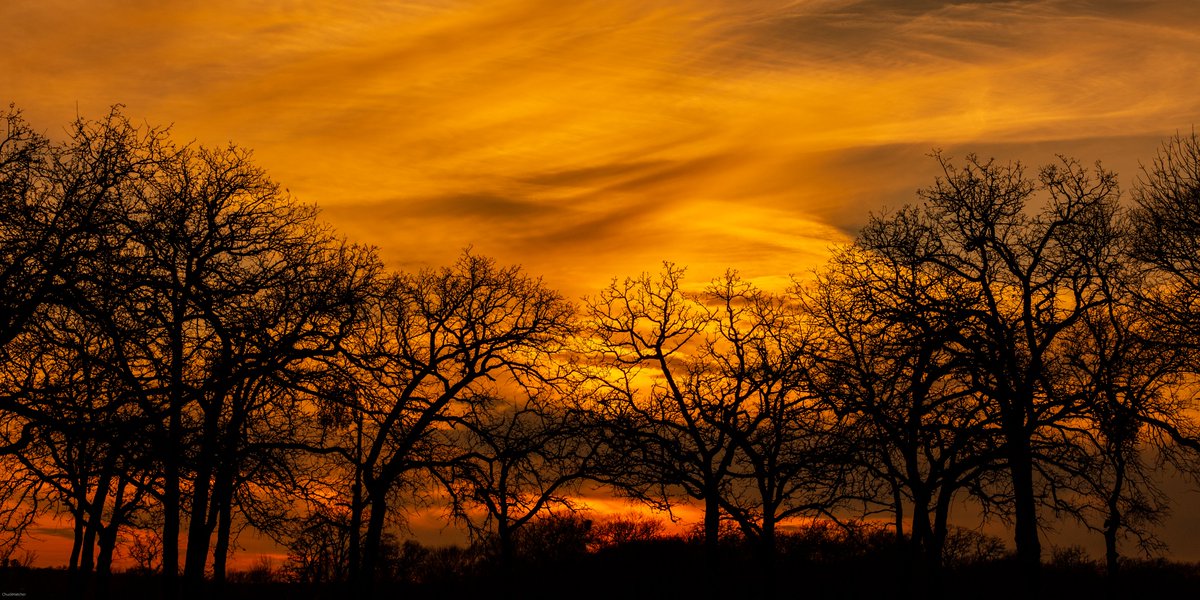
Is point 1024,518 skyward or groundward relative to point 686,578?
skyward

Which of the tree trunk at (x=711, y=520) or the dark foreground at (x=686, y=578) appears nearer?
the tree trunk at (x=711, y=520)

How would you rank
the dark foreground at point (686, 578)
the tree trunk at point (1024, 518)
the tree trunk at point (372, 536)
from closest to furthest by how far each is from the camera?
the tree trunk at point (1024, 518), the tree trunk at point (372, 536), the dark foreground at point (686, 578)

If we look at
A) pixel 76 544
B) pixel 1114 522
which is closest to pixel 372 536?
pixel 76 544

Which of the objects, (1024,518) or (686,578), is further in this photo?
(686,578)

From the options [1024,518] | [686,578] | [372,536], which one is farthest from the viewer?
[686,578]

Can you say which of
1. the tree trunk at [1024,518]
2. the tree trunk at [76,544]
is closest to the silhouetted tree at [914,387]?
the tree trunk at [1024,518]

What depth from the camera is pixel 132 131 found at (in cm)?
1962

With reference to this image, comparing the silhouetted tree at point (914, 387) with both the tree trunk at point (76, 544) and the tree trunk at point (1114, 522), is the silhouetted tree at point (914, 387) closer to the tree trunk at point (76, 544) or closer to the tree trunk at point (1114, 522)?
the tree trunk at point (1114, 522)

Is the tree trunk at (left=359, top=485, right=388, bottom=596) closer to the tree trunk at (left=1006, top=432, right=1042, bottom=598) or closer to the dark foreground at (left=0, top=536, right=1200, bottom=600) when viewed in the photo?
the dark foreground at (left=0, top=536, right=1200, bottom=600)

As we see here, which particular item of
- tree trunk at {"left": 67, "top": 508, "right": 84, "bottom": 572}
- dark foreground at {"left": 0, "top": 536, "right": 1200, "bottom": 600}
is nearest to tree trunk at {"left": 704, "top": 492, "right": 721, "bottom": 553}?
dark foreground at {"left": 0, "top": 536, "right": 1200, "bottom": 600}

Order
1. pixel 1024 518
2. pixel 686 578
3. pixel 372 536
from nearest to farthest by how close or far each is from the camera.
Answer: pixel 1024 518 → pixel 372 536 → pixel 686 578

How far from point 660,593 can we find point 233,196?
71.2ft

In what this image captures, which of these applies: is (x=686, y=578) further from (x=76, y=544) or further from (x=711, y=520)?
(x=76, y=544)

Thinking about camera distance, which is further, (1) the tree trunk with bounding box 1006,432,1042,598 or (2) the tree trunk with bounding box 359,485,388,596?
(2) the tree trunk with bounding box 359,485,388,596
